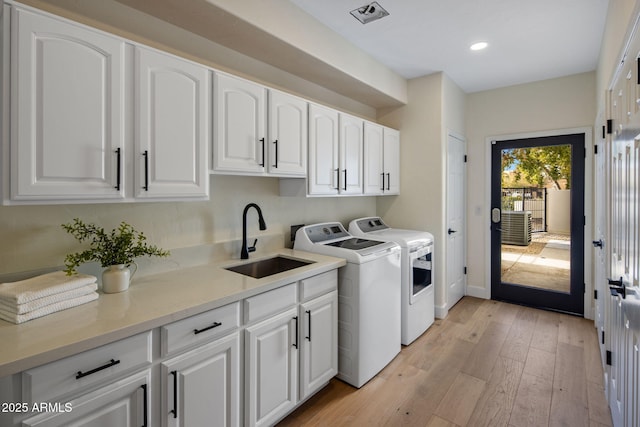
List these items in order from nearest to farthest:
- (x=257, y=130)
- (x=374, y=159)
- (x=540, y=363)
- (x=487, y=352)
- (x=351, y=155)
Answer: (x=257, y=130) < (x=540, y=363) < (x=487, y=352) < (x=351, y=155) < (x=374, y=159)

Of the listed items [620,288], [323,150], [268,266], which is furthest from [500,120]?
[268,266]

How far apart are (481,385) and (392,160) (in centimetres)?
224

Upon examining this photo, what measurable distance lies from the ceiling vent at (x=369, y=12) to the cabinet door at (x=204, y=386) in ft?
7.49

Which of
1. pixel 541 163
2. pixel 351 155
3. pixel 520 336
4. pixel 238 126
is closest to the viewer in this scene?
pixel 238 126

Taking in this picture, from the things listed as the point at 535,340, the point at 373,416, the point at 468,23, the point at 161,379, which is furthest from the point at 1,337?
the point at 535,340

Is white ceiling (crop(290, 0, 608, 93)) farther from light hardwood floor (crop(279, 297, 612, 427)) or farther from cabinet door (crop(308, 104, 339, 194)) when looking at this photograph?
light hardwood floor (crop(279, 297, 612, 427))

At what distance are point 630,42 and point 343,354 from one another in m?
2.31

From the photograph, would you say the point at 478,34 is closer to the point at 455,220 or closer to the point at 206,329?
the point at 455,220

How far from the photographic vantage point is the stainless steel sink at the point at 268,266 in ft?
7.43

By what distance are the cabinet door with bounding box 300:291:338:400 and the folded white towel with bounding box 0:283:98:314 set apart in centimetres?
112

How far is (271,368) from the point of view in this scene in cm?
176

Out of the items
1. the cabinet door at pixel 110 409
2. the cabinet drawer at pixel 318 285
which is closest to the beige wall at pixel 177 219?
the cabinet drawer at pixel 318 285

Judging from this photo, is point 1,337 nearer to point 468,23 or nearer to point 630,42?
point 630,42

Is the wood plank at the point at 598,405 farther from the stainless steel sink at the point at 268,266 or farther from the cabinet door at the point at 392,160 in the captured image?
the cabinet door at the point at 392,160
